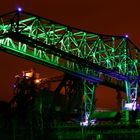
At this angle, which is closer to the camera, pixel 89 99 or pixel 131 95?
pixel 89 99

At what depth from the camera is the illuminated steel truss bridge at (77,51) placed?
6188 centimetres

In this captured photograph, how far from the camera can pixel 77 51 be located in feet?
255

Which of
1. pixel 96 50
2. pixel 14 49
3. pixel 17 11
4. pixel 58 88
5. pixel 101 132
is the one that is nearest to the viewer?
pixel 101 132

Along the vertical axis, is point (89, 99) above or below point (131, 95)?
below

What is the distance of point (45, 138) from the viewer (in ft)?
159

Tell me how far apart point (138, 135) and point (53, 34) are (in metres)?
22.4

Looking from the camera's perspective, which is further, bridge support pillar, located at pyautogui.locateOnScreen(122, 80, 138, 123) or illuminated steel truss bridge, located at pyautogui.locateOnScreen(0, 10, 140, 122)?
bridge support pillar, located at pyautogui.locateOnScreen(122, 80, 138, 123)

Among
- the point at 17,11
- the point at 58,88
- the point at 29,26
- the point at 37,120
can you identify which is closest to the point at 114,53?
the point at 58,88

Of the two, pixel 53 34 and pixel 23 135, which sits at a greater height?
pixel 53 34

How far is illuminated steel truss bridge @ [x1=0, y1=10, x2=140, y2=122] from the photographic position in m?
61.9

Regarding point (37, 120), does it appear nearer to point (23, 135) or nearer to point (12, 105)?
point (23, 135)

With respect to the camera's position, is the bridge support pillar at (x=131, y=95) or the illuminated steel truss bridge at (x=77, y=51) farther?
the bridge support pillar at (x=131, y=95)

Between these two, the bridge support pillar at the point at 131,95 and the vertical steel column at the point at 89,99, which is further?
the bridge support pillar at the point at 131,95

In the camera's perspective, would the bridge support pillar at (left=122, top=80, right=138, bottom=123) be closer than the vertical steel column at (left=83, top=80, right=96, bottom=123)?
No
